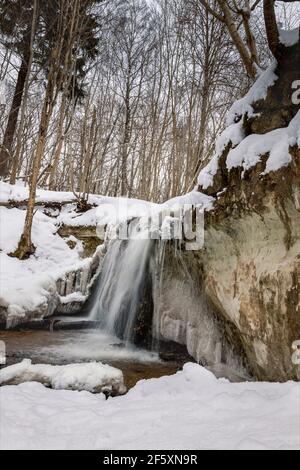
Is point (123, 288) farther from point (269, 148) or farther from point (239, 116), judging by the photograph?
point (269, 148)

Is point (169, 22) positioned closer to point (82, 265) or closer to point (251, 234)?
point (82, 265)

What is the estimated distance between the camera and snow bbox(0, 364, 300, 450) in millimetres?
2037

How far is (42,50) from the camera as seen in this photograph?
11.5m

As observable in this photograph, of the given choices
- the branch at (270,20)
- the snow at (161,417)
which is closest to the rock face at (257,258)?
the branch at (270,20)

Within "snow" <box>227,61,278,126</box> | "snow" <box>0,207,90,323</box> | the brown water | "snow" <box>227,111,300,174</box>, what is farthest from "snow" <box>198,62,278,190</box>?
"snow" <box>0,207,90,323</box>

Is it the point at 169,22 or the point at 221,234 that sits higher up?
the point at 169,22

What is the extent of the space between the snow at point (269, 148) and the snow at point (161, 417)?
2.00 metres

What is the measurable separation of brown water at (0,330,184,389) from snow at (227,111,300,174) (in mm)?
2834

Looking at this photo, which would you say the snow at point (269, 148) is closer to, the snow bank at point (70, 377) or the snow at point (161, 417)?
the snow at point (161, 417)

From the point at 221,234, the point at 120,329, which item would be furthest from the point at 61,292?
the point at 221,234

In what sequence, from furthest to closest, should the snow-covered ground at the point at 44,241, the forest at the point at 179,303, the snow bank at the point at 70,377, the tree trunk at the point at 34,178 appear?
1. the tree trunk at the point at 34,178
2. the snow-covered ground at the point at 44,241
3. the snow bank at the point at 70,377
4. the forest at the point at 179,303

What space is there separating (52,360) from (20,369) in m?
1.04

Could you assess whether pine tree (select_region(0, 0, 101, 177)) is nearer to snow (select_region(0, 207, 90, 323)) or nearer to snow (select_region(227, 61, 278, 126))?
snow (select_region(0, 207, 90, 323))

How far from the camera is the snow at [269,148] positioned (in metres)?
3.08
